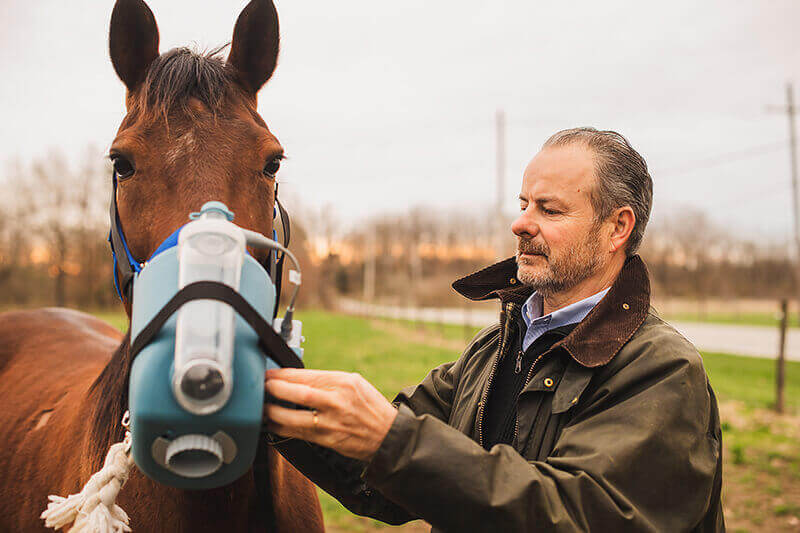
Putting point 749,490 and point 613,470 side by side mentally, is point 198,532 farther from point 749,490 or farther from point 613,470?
point 749,490

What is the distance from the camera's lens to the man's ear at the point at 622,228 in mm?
1863

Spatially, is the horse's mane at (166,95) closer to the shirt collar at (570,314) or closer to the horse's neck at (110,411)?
the horse's neck at (110,411)

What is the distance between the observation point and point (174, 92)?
1.71 metres

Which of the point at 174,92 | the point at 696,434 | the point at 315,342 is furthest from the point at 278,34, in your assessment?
the point at 315,342

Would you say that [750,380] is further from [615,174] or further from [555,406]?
[555,406]

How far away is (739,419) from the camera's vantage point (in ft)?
28.6

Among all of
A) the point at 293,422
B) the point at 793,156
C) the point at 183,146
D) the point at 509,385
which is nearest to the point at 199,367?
the point at 293,422

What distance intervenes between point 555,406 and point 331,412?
2.42ft

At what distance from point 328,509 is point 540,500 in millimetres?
4687

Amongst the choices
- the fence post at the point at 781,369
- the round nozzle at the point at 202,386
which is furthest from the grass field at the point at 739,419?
the round nozzle at the point at 202,386

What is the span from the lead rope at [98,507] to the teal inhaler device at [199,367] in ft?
1.28

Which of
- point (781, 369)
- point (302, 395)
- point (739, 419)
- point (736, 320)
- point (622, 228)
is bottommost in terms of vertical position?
point (736, 320)

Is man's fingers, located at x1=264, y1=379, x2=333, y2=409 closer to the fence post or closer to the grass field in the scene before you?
the grass field

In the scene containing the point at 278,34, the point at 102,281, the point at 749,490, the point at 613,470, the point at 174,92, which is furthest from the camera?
the point at 102,281
